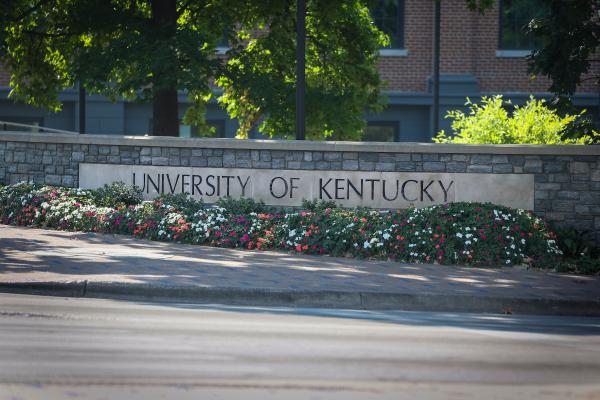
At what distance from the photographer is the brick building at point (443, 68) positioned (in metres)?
26.5

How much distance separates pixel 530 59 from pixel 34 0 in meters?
10.1

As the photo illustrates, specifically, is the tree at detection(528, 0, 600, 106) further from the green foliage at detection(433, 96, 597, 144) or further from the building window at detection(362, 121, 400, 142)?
the building window at detection(362, 121, 400, 142)

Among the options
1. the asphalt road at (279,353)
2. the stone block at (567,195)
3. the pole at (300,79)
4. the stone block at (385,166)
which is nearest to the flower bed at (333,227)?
the stone block at (567,195)

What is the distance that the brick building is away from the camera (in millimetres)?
26469

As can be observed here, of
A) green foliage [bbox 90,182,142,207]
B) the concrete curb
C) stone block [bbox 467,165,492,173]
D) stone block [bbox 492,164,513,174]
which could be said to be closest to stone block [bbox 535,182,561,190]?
stone block [bbox 492,164,513,174]

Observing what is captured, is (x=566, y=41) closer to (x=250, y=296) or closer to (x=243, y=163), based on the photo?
(x=243, y=163)

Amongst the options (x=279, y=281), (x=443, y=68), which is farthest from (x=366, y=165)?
(x=443, y=68)

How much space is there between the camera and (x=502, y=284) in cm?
1159

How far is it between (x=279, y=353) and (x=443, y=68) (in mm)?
20006

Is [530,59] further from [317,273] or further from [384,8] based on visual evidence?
[384,8]

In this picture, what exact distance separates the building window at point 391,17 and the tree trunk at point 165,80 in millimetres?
9373

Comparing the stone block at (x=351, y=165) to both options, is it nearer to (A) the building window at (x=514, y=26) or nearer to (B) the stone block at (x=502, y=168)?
(B) the stone block at (x=502, y=168)

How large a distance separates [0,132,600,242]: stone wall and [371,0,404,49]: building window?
39.3 ft

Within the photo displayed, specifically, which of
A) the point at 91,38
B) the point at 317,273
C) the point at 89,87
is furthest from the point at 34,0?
the point at 317,273
